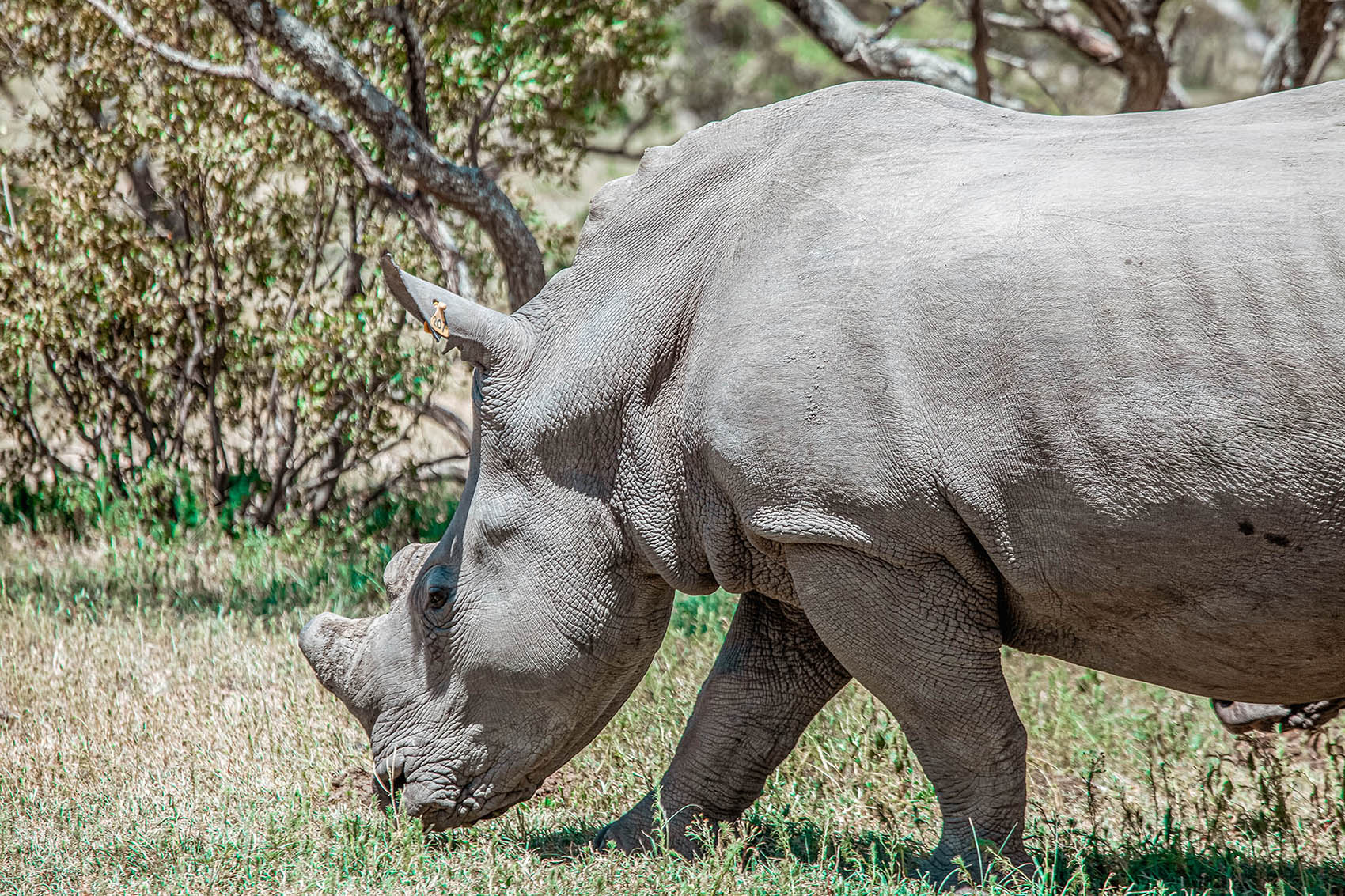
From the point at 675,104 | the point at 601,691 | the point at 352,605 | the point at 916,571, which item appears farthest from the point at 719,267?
the point at 675,104

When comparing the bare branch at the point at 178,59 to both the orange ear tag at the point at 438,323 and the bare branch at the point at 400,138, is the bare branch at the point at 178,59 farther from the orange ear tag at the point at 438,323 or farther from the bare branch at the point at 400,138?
the orange ear tag at the point at 438,323

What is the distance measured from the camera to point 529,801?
505 cm

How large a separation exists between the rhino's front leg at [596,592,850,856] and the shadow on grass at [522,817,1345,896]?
147 millimetres

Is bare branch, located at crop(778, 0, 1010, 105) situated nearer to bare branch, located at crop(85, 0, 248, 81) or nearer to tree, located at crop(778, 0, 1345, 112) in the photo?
tree, located at crop(778, 0, 1345, 112)

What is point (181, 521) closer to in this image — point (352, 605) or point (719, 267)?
point (352, 605)

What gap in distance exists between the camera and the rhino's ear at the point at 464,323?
4.07 meters

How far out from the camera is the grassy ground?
13.2 feet

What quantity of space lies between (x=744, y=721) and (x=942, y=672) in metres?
0.79

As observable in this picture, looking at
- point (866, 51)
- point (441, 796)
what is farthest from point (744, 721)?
point (866, 51)

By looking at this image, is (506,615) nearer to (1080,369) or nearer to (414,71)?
(1080,369)

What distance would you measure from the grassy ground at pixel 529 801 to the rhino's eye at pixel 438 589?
2.08 feet

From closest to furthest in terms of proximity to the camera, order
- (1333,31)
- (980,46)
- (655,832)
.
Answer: (655,832) → (980,46) → (1333,31)

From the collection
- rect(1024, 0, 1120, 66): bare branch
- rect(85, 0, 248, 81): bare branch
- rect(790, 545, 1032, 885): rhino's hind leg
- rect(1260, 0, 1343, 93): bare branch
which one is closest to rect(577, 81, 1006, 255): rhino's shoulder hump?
rect(790, 545, 1032, 885): rhino's hind leg

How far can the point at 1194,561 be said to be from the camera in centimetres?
325
